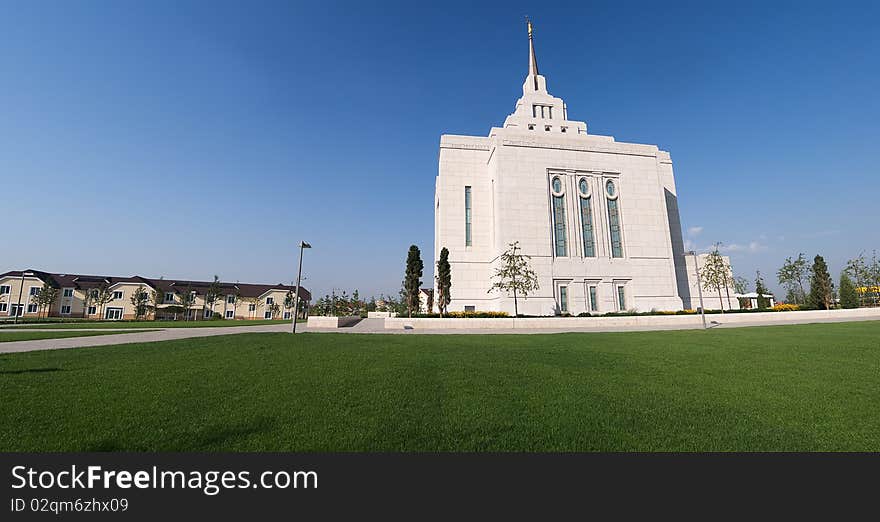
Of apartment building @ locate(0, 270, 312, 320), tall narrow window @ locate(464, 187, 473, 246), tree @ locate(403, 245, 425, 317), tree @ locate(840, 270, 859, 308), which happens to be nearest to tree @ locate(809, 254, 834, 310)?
tree @ locate(840, 270, 859, 308)

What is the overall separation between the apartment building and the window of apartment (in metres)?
50.1

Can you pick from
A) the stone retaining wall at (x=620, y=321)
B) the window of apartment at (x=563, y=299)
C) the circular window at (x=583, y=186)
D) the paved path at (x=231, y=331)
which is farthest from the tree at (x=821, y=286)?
the window of apartment at (x=563, y=299)

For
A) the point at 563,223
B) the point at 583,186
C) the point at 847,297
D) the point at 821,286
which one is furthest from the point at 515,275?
the point at 847,297

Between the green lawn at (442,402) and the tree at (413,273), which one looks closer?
the green lawn at (442,402)

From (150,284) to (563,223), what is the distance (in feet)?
225

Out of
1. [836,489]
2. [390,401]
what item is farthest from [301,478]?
[836,489]

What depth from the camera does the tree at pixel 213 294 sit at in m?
60.5

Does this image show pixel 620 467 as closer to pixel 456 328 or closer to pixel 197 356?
A: pixel 197 356

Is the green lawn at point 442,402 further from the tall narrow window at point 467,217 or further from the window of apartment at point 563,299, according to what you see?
the tall narrow window at point 467,217

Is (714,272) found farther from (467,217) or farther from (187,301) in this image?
(187,301)

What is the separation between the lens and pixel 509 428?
181 inches

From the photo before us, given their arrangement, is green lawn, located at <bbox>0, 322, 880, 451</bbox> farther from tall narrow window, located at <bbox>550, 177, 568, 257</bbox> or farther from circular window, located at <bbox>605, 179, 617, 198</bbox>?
circular window, located at <bbox>605, 179, 617, 198</bbox>

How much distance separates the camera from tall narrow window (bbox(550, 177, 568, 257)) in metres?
37.2

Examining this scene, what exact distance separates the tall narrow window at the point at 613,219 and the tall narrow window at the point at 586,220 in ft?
7.19
